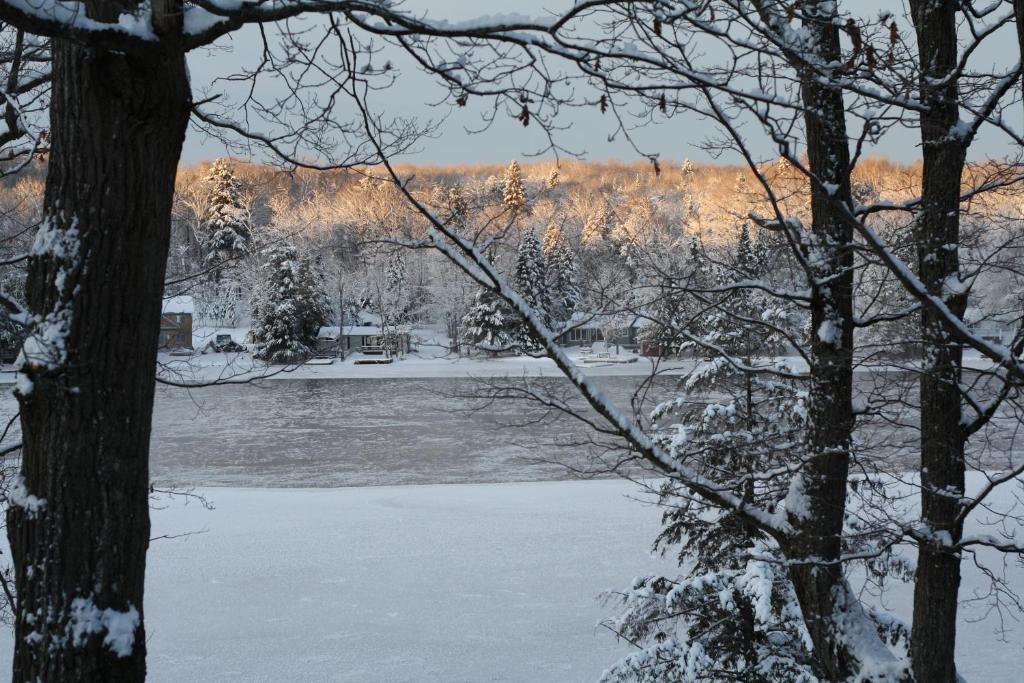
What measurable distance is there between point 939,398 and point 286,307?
129 ft

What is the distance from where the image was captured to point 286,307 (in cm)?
4188

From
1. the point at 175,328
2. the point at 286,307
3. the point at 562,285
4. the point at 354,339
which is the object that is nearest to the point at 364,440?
the point at 175,328

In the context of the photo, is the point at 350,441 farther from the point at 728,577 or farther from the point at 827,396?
the point at 827,396

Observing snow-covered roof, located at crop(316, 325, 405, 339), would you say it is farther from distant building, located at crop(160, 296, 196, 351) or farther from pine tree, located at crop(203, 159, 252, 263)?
pine tree, located at crop(203, 159, 252, 263)

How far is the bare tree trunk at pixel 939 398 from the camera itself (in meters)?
4.60

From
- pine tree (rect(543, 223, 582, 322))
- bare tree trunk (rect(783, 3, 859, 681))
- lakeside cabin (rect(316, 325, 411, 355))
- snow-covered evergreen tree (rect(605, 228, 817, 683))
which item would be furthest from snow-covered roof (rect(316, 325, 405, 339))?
bare tree trunk (rect(783, 3, 859, 681))

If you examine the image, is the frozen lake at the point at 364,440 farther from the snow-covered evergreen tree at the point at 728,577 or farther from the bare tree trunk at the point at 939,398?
the bare tree trunk at the point at 939,398

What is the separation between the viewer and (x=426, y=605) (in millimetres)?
10398

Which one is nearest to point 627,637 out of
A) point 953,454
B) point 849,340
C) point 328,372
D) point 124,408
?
point 953,454

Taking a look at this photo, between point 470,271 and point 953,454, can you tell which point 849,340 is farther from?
point 470,271

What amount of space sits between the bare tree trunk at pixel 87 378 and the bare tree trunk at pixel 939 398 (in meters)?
3.66

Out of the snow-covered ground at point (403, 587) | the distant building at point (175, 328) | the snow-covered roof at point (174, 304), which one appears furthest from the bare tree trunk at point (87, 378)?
the snow-covered ground at point (403, 587)

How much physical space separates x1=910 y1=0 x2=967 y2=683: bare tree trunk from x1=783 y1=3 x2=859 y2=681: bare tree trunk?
66cm

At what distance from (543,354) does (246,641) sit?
278 inches
